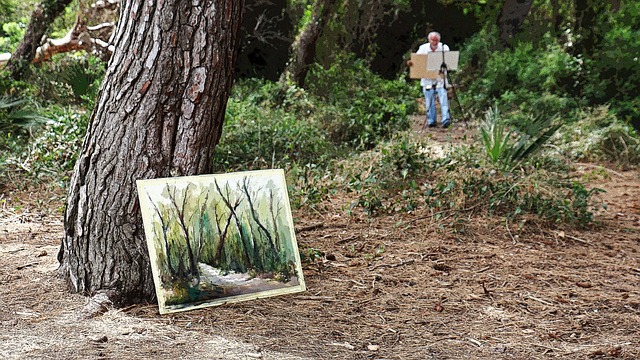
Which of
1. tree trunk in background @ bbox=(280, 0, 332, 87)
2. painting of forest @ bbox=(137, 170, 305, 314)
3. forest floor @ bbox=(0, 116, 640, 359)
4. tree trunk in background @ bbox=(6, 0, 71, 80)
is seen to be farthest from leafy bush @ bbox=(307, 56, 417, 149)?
painting of forest @ bbox=(137, 170, 305, 314)

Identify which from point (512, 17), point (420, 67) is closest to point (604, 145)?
point (420, 67)

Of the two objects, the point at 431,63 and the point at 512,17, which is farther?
the point at 512,17

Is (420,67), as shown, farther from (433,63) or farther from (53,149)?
(53,149)

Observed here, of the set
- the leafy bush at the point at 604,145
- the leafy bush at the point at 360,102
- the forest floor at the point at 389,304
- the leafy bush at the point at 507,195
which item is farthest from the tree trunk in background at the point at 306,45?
the forest floor at the point at 389,304

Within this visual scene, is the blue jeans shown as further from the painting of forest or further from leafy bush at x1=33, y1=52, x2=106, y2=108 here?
the painting of forest

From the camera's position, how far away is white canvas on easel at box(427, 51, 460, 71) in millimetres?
11305

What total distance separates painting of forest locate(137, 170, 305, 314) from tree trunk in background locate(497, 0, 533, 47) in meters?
12.8

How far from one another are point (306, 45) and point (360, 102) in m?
2.94

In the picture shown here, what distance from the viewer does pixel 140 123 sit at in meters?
3.78

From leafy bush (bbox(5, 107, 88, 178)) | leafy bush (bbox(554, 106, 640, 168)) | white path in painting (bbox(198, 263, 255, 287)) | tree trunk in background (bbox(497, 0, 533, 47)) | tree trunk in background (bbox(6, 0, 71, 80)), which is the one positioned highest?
tree trunk in background (bbox(497, 0, 533, 47))

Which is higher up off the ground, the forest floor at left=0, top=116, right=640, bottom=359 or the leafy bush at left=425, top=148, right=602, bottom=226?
the leafy bush at left=425, top=148, right=602, bottom=226

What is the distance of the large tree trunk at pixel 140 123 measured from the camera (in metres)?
3.78

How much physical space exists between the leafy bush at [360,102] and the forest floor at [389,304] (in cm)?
347

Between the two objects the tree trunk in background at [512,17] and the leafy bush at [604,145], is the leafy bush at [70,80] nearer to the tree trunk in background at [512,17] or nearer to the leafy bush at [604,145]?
the leafy bush at [604,145]
